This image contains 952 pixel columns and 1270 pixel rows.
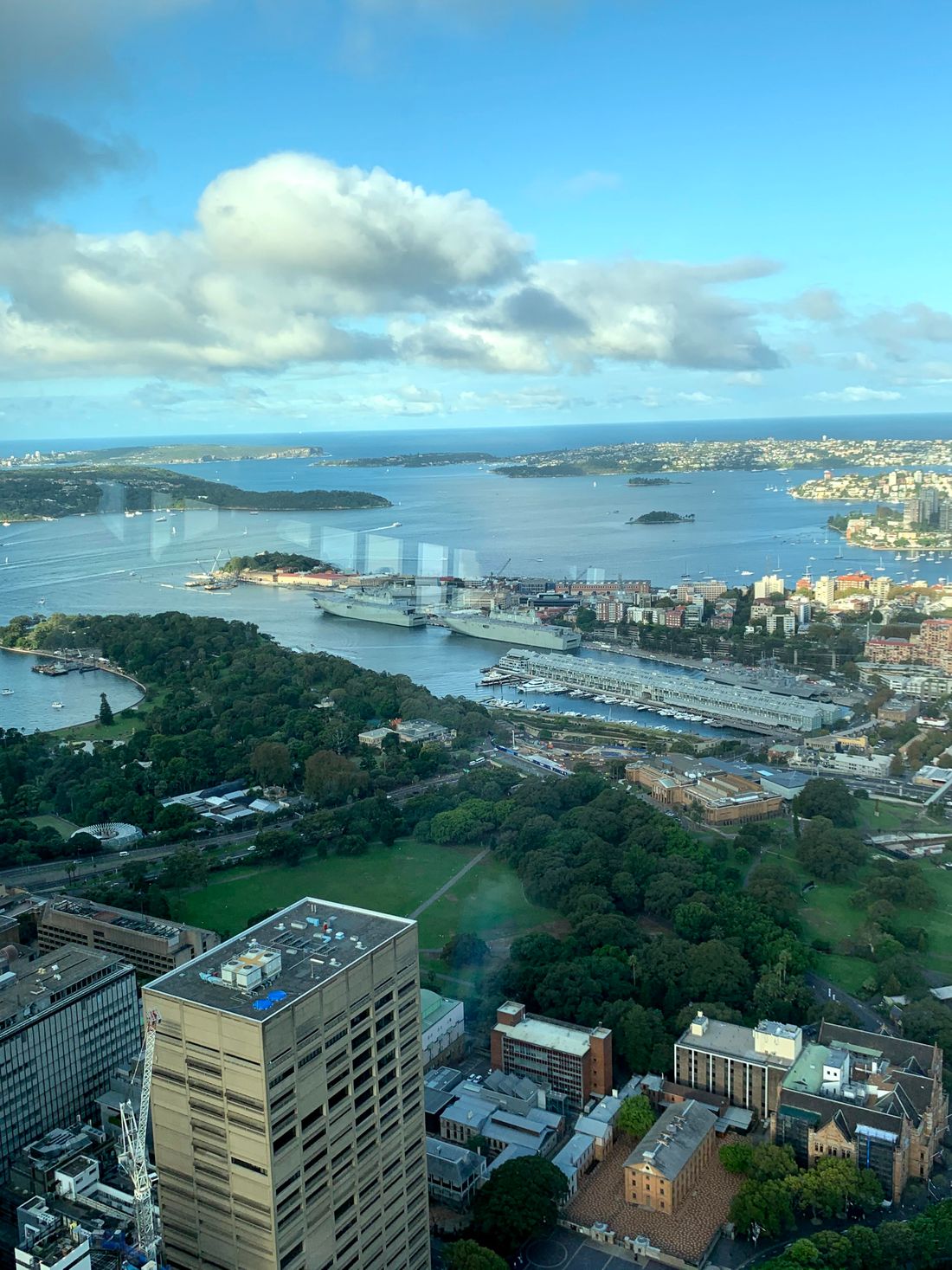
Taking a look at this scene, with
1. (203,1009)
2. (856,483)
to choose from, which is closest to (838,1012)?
→ (203,1009)

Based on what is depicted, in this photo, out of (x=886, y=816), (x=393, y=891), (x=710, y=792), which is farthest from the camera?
(x=710, y=792)

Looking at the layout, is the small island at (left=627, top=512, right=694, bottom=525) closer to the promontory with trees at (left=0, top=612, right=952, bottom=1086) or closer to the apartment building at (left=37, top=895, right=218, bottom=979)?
the promontory with trees at (left=0, top=612, right=952, bottom=1086)

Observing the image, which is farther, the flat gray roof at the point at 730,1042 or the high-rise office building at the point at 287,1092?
the flat gray roof at the point at 730,1042

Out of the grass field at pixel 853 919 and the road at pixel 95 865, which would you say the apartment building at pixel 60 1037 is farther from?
the grass field at pixel 853 919

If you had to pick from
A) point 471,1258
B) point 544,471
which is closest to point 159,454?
point 544,471

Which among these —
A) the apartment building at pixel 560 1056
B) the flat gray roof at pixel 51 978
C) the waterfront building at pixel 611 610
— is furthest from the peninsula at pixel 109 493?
the apartment building at pixel 560 1056

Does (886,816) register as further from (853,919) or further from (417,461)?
(417,461)

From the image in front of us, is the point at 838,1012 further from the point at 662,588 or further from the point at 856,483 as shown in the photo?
the point at 856,483
